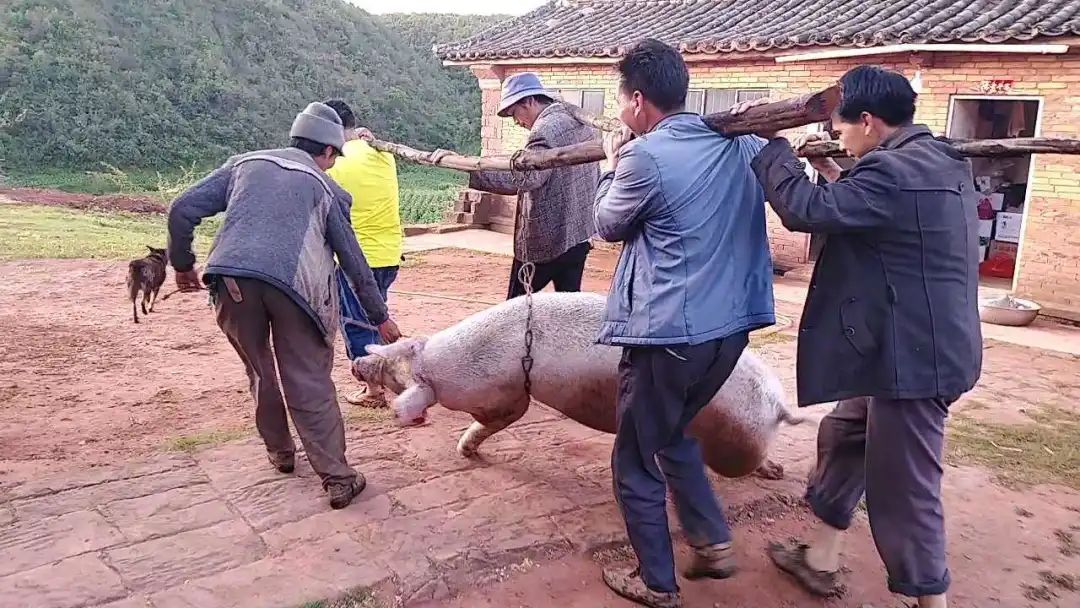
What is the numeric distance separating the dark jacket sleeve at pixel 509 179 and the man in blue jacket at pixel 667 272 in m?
1.34

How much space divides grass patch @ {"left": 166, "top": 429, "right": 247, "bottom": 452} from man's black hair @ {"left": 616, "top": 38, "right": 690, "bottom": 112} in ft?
10.1

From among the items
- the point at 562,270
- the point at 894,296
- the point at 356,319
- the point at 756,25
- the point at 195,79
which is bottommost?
the point at 356,319

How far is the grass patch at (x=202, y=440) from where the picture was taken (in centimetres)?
475

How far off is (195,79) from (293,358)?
87.9 ft

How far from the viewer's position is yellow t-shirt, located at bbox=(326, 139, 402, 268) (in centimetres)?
534

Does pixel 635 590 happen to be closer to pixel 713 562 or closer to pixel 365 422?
pixel 713 562

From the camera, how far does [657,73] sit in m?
3.03

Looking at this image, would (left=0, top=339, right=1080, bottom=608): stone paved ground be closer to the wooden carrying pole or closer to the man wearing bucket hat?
the man wearing bucket hat

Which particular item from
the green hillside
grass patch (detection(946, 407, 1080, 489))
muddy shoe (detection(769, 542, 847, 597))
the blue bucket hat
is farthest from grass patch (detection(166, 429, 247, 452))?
the green hillside

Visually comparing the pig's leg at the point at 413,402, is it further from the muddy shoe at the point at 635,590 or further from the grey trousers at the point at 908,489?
the grey trousers at the point at 908,489

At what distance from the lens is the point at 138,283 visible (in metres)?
4.62

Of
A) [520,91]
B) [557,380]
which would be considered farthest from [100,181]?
[557,380]

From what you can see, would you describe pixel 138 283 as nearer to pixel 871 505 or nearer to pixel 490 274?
pixel 871 505

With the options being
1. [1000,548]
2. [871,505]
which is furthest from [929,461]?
[1000,548]
